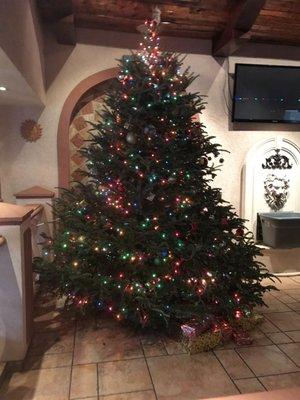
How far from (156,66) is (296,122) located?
2346 millimetres

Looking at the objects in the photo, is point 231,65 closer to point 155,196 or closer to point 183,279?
point 155,196

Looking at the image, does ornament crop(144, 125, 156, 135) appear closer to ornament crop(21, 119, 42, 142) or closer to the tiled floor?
the tiled floor

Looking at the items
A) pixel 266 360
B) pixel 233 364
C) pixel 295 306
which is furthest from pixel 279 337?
pixel 295 306

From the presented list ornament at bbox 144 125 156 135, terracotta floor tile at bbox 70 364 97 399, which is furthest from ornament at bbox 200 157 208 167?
terracotta floor tile at bbox 70 364 97 399

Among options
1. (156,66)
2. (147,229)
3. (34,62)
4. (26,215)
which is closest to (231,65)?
(156,66)

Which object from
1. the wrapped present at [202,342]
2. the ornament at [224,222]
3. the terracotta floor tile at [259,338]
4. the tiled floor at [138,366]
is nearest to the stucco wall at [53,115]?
the tiled floor at [138,366]

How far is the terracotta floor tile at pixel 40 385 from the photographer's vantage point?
1.79m

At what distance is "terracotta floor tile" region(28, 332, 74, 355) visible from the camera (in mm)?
2236

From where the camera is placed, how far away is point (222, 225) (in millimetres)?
2520

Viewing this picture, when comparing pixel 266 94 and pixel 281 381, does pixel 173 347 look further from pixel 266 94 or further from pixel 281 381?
pixel 266 94

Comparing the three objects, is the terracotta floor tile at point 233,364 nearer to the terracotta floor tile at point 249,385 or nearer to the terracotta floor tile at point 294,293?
the terracotta floor tile at point 249,385

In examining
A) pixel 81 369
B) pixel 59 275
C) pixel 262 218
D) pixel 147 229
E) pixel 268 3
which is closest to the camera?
pixel 81 369

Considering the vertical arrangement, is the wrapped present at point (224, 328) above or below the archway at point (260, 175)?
below

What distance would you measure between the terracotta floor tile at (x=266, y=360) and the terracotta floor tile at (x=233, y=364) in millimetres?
40
